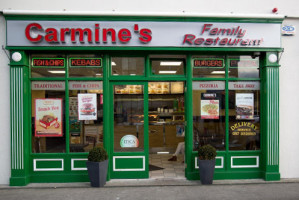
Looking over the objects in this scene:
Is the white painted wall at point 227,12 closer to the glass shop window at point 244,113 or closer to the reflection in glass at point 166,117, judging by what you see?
the glass shop window at point 244,113

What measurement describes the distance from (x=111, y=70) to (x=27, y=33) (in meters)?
2.22

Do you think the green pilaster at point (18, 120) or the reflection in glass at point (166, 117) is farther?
the reflection in glass at point (166, 117)

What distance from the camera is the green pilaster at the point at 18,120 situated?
225 inches

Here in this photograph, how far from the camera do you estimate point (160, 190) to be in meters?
5.39

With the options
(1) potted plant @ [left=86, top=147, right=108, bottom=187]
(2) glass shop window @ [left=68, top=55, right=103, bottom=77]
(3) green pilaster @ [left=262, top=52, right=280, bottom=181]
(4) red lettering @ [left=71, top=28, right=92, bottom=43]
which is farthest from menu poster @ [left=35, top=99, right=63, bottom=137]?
(3) green pilaster @ [left=262, top=52, right=280, bottom=181]

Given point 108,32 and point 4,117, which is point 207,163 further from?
point 4,117

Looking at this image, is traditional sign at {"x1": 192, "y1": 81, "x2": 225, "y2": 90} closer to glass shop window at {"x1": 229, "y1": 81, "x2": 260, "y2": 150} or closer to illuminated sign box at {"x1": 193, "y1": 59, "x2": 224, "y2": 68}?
glass shop window at {"x1": 229, "y1": 81, "x2": 260, "y2": 150}

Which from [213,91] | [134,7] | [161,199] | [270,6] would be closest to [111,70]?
[134,7]

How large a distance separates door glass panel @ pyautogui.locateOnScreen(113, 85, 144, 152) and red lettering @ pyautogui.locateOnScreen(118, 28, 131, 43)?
3.99 feet

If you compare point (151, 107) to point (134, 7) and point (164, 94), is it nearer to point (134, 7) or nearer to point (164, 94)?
point (164, 94)

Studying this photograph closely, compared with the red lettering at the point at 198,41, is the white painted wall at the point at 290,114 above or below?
below

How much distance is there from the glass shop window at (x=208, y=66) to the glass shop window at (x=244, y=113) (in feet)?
1.58

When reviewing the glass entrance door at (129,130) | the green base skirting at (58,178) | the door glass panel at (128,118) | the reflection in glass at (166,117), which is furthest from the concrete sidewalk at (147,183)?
the reflection in glass at (166,117)

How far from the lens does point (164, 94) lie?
35.9 feet
